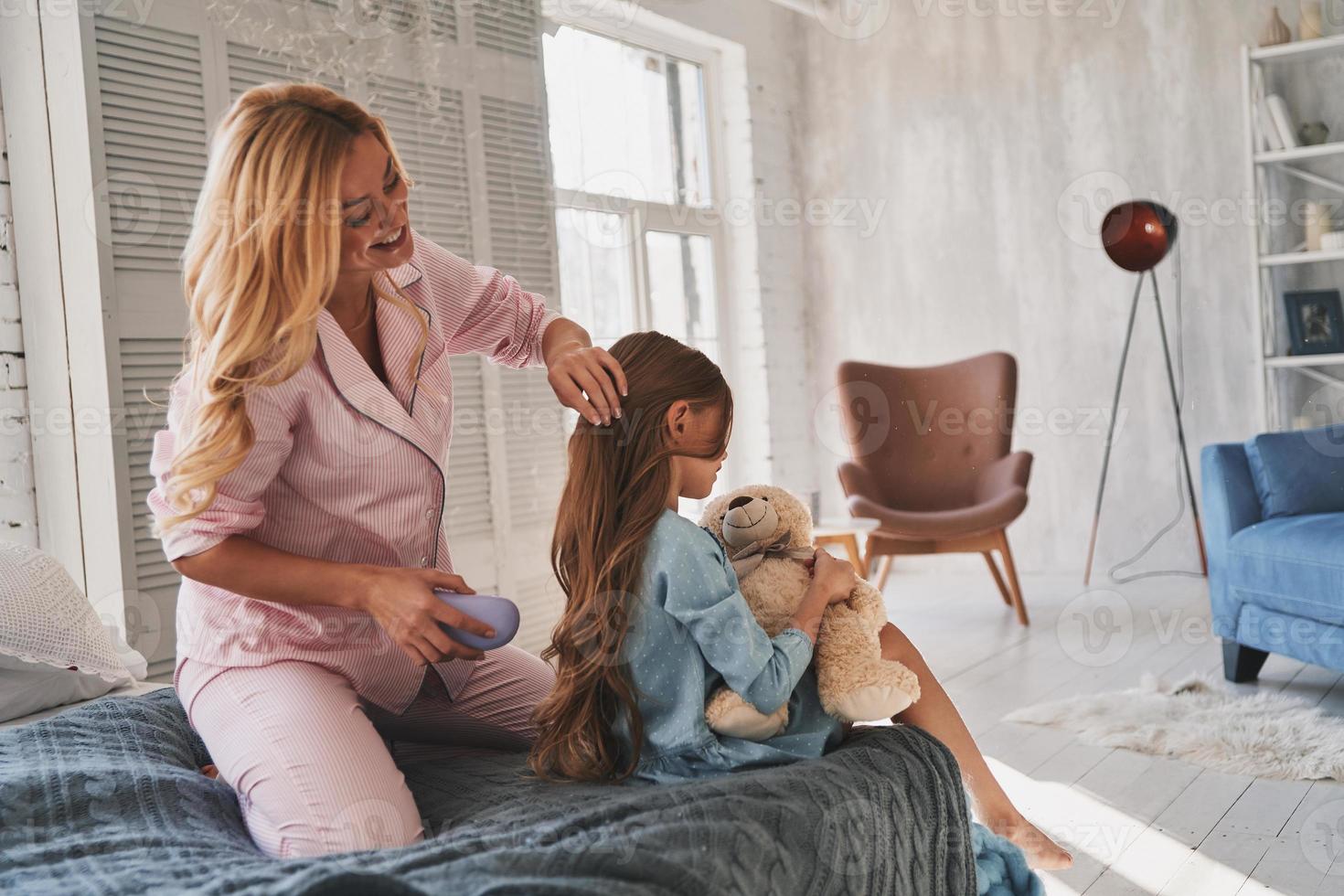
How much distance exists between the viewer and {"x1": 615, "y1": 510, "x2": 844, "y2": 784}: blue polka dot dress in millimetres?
1164

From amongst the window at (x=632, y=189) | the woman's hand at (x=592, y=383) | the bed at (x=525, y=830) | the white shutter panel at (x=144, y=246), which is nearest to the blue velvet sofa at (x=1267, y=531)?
the bed at (x=525, y=830)

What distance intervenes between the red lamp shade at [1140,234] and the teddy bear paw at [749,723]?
3.51 m

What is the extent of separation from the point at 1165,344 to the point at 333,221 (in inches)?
152

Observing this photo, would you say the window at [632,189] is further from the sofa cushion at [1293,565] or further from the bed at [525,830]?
the bed at [525,830]

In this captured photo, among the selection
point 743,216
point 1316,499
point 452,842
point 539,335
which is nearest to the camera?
point 452,842

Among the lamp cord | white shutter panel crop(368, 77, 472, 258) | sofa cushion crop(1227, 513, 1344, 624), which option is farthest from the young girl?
the lamp cord

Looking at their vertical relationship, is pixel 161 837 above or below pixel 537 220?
below

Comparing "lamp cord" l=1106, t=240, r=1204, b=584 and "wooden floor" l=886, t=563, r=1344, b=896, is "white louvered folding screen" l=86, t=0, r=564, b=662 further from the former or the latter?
"lamp cord" l=1106, t=240, r=1204, b=584

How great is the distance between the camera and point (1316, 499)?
9.12ft

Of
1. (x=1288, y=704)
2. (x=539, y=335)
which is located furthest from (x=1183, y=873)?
(x=539, y=335)

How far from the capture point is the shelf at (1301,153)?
12.7ft

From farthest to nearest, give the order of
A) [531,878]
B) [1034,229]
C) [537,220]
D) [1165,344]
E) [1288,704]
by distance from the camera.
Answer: [1034,229] < [1165,344] < [537,220] < [1288,704] < [531,878]

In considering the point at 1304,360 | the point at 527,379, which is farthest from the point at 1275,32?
the point at 527,379

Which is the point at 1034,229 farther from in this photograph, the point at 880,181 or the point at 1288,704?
the point at 1288,704
